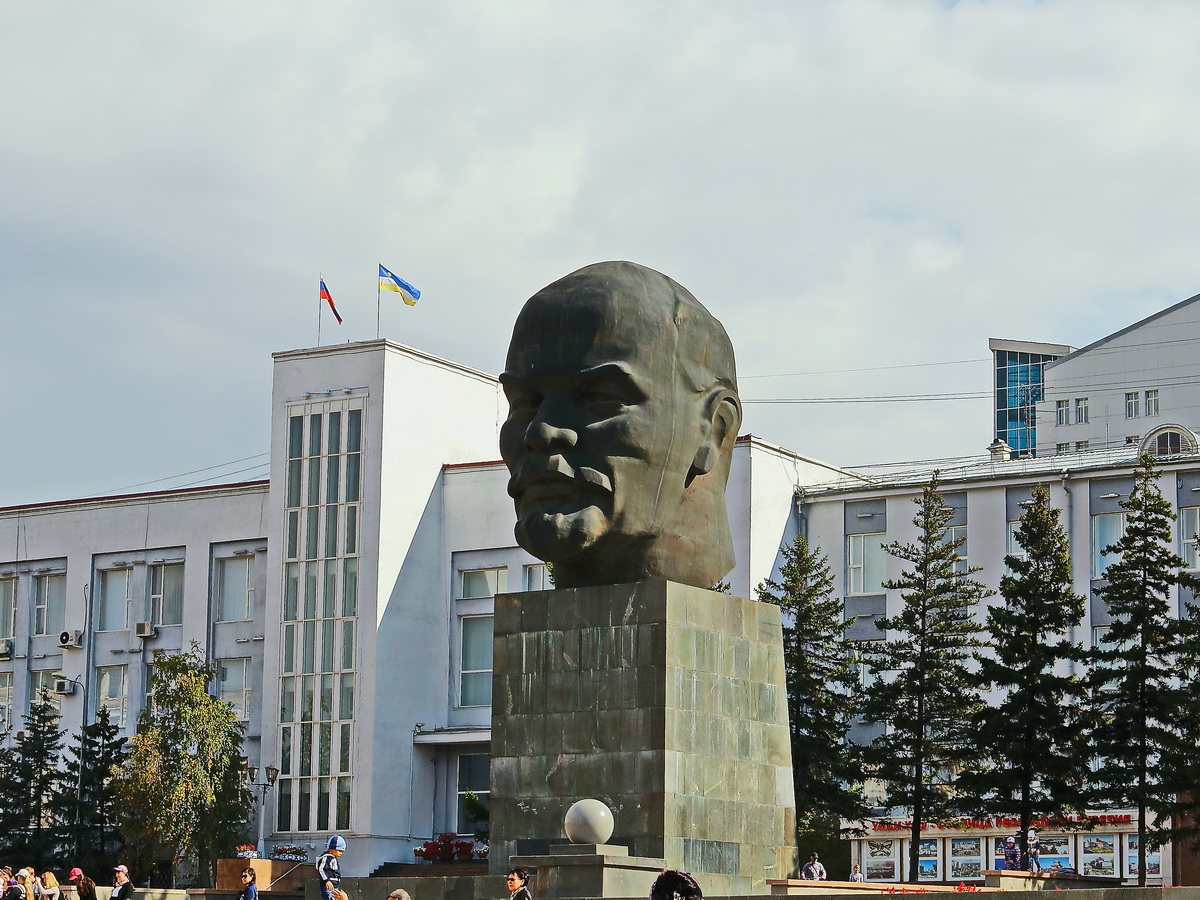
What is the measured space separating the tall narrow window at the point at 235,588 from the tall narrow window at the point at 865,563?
15.7 m

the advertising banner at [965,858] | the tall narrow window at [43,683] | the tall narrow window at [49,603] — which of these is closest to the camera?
the advertising banner at [965,858]

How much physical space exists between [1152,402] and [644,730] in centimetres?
5808

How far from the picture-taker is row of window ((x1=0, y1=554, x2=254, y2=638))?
167 ft

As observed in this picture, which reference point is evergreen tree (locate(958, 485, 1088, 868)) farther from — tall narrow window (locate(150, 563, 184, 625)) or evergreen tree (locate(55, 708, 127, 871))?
tall narrow window (locate(150, 563, 184, 625))

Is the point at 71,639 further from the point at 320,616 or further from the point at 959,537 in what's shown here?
the point at 959,537

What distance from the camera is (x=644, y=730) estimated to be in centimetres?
1884

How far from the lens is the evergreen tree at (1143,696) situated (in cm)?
3275

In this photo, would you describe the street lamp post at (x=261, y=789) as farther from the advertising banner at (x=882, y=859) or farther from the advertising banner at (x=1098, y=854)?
the advertising banner at (x=1098, y=854)

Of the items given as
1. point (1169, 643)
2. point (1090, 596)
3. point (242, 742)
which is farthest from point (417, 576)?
point (1169, 643)

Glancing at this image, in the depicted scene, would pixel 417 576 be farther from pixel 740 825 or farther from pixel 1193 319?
pixel 1193 319

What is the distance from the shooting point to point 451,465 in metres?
49.3

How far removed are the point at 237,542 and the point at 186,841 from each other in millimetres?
10662

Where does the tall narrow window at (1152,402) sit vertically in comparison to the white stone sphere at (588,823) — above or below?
above

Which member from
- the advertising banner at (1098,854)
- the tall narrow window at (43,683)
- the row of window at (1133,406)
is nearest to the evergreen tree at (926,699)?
the advertising banner at (1098,854)
